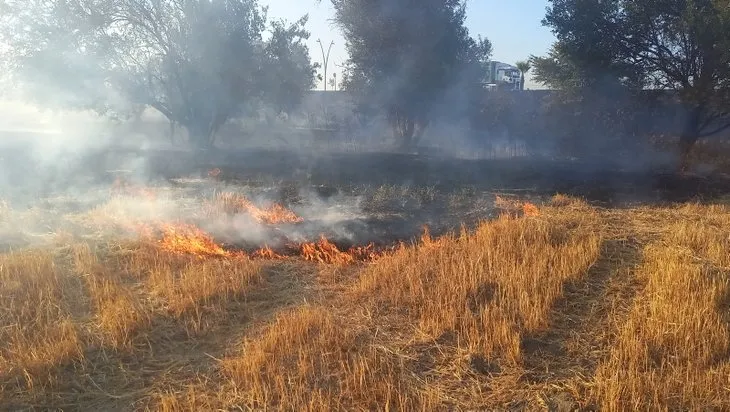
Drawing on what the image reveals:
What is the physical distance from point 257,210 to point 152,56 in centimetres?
1285

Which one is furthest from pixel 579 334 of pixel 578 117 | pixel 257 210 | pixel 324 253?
pixel 578 117

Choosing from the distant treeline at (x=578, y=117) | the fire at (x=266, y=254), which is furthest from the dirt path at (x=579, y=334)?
the distant treeline at (x=578, y=117)

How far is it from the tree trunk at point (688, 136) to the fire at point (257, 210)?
11.1 metres

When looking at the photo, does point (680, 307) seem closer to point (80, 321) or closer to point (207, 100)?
point (80, 321)

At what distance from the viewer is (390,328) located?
4523 mm

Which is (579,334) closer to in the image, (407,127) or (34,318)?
(34,318)

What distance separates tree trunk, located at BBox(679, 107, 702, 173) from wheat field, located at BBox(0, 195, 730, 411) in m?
9.46

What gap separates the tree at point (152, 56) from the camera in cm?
1747

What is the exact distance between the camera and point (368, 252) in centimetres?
739

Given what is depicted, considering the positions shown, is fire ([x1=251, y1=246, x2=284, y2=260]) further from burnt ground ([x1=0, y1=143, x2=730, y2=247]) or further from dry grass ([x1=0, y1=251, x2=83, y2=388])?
dry grass ([x1=0, y1=251, x2=83, y2=388])

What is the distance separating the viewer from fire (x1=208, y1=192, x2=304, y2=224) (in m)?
8.64

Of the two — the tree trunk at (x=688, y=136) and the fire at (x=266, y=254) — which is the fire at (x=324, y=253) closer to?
the fire at (x=266, y=254)

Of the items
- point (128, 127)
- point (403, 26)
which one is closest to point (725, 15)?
point (403, 26)

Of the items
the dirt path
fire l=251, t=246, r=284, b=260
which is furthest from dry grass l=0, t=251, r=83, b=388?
the dirt path
